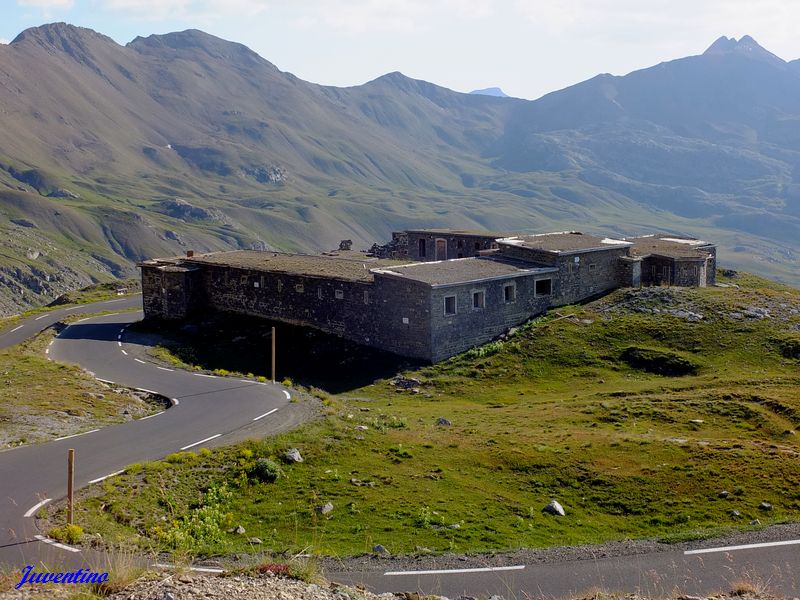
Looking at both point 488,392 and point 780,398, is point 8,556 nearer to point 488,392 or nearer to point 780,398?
point 488,392

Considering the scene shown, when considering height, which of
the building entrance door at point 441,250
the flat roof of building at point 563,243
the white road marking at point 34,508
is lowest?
the white road marking at point 34,508

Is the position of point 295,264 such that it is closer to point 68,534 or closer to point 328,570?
point 68,534

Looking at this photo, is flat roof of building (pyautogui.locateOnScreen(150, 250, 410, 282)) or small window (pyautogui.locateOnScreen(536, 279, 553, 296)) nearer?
flat roof of building (pyautogui.locateOnScreen(150, 250, 410, 282))

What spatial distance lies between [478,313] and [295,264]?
A: 15.3 meters

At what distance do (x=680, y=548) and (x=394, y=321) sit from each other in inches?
1209

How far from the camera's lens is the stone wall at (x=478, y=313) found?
47625mm

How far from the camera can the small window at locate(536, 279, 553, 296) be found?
5381 centimetres

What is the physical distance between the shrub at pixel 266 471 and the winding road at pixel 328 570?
335 cm

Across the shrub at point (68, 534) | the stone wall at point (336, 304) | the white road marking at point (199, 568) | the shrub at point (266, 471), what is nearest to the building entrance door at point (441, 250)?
the stone wall at point (336, 304)

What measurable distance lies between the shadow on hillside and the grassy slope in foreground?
301 centimetres

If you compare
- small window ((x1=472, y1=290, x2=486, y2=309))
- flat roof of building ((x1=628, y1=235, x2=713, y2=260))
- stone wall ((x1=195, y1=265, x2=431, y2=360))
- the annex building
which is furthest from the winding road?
flat roof of building ((x1=628, y1=235, x2=713, y2=260))

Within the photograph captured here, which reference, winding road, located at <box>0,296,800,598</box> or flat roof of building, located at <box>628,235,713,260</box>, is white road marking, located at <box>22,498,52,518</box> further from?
flat roof of building, located at <box>628,235,713,260</box>

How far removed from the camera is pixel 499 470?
90.3 ft

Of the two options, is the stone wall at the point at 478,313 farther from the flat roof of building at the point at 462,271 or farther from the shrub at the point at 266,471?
the shrub at the point at 266,471
